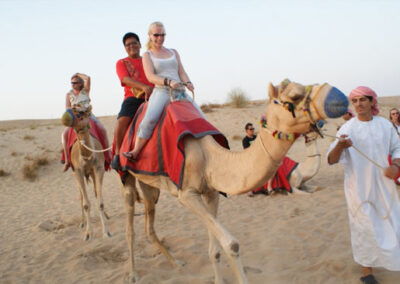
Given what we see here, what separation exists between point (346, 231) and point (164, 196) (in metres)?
5.18

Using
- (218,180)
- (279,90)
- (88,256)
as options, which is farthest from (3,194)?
(279,90)

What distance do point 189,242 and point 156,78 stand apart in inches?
117

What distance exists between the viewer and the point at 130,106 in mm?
4359

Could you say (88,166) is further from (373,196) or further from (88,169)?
(373,196)

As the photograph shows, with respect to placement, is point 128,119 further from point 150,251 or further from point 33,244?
point 33,244

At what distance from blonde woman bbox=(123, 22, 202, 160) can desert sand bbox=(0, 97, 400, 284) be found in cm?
181

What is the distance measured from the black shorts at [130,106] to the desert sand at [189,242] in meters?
2.09

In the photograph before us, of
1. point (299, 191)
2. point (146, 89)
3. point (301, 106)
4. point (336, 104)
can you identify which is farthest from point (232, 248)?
point (299, 191)

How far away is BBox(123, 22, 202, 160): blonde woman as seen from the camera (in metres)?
3.45

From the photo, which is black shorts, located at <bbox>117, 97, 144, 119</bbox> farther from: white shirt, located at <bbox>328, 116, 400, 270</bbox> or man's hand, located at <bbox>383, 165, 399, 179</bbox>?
man's hand, located at <bbox>383, 165, 399, 179</bbox>

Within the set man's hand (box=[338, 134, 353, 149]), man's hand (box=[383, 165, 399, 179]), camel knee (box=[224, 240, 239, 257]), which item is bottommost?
camel knee (box=[224, 240, 239, 257])

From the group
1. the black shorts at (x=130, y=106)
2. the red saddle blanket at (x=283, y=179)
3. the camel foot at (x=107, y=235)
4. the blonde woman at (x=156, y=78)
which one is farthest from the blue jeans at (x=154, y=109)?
the red saddle blanket at (x=283, y=179)

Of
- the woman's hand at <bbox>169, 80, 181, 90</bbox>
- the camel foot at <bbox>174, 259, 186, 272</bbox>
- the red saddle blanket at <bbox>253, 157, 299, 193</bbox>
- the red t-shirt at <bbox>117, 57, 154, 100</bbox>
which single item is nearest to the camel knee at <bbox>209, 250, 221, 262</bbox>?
the camel foot at <bbox>174, 259, 186, 272</bbox>

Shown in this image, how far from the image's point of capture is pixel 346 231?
505cm
